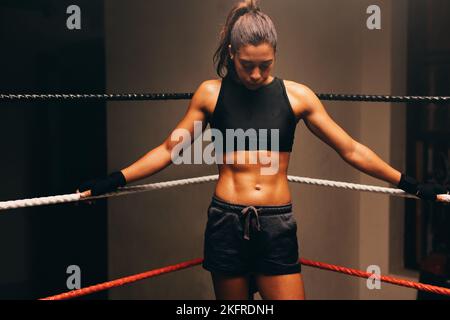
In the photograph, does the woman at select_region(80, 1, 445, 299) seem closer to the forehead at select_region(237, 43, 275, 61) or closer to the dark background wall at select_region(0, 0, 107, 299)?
the forehead at select_region(237, 43, 275, 61)

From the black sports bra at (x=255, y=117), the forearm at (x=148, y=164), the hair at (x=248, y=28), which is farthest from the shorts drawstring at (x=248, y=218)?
the hair at (x=248, y=28)

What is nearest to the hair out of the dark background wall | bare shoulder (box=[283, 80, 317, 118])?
bare shoulder (box=[283, 80, 317, 118])

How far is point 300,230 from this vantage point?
329 centimetres

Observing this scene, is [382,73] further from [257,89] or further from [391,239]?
[257,89]

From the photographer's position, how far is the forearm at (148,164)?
4.91 feet

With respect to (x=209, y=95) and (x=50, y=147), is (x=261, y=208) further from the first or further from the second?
(x=50, y=147)

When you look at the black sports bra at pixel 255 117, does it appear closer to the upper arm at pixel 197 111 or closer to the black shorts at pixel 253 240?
the upper arm at pixel 197 111

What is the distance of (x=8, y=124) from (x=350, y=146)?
84.7 inches

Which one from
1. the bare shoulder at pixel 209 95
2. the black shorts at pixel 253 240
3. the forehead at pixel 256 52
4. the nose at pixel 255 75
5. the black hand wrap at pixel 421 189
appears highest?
the forehead at pixel 256 52

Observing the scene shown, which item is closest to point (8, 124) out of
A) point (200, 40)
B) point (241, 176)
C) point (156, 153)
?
point (200, 40)

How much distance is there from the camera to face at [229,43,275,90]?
4.53 ft

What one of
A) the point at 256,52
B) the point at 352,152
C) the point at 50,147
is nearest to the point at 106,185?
the point at 256,52

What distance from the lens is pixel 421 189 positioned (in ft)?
4.91

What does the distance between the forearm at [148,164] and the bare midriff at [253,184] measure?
0.59ft
